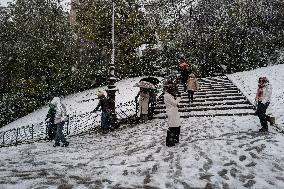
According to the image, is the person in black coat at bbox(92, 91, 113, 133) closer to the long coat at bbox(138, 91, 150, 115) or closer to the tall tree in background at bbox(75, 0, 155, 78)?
the long coat at bbox(138, 91, 150, 115)

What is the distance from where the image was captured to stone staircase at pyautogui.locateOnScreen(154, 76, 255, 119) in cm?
1525

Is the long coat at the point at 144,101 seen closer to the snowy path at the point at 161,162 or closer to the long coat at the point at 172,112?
the snowy path at the point at 161,162

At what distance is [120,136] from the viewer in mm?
13570

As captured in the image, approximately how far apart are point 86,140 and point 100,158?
4.16 meters

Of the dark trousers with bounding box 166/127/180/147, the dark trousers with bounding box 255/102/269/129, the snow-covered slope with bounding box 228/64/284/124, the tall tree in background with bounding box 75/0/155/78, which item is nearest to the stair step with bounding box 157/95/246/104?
the snow-covered slope with bounding box 228/64/284/124

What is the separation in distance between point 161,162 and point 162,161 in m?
0.10

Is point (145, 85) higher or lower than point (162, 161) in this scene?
higher

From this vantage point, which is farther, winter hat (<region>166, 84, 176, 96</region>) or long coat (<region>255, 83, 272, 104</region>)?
long coat (<region>255, 83, 272, 104</region>)

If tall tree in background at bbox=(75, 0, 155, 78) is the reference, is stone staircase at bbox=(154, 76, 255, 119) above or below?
below

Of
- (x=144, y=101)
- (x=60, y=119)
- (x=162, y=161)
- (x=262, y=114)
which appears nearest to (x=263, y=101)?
(x=262, y=114)

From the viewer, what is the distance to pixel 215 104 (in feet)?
55.3

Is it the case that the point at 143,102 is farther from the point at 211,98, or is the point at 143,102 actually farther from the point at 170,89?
the point at 170,89

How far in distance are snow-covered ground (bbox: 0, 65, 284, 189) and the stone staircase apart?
171 cm

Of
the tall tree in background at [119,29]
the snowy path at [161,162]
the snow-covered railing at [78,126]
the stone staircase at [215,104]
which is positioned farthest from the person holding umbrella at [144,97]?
the tall tree in background at [119,29]
